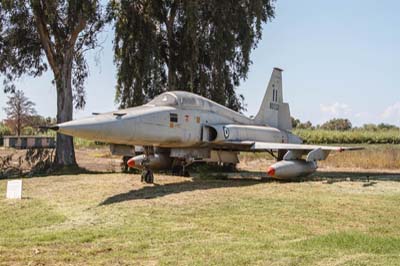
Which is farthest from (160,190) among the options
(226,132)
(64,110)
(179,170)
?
(64,110)

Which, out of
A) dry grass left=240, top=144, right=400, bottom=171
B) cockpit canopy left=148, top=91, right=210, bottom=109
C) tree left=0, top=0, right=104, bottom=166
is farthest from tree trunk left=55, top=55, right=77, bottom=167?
dry grass left=240, top=144, right=400, bottom=171

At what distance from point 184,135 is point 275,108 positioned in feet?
21.9

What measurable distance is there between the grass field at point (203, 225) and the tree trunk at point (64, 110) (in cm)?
801

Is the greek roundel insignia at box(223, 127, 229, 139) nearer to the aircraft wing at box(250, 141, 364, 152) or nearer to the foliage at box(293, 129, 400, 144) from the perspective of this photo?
the aircraft wing at box(250, 141, 364, 152)

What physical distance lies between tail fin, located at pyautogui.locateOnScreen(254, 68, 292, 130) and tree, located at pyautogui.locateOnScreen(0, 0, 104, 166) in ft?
26.3

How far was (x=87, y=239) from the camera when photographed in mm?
7168

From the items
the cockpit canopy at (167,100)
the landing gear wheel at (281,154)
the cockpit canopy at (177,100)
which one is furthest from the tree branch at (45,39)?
the landing gear wheel at (281,154)

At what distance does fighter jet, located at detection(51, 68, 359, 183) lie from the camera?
12.3m

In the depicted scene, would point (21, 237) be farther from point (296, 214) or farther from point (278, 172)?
point (278, 172)

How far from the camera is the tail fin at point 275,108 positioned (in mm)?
19447

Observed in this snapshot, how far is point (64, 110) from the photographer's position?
21156 millimetres

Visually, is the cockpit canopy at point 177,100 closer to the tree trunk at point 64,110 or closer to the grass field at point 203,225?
the grass field at point 203,225

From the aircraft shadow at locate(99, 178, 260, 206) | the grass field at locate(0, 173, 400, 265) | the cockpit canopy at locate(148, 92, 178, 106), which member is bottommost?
the grass field at locate(0, 173, 400, 265)

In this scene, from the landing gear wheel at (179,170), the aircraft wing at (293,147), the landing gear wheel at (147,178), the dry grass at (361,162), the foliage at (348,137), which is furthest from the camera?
the foliage at (348,137)
